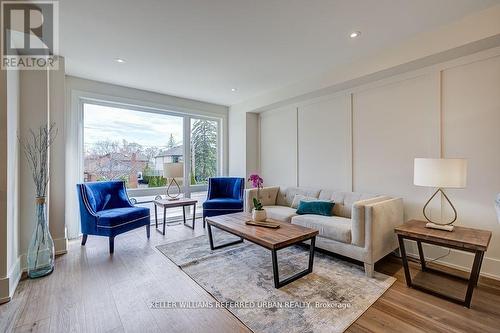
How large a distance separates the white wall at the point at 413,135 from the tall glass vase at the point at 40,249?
12.2 ft

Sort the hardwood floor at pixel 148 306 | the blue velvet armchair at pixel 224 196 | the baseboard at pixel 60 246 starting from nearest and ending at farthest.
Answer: the hardwood floor at pixel 148 306, the baseboard at pixel 60 246, the blue velvet armchair at pixel 224 196

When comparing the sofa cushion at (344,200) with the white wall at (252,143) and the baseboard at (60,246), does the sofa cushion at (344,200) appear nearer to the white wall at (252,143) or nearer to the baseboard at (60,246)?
the white wall at (252,143)

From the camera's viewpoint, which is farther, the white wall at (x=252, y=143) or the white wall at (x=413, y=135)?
the white wall at (x=252, y=143)

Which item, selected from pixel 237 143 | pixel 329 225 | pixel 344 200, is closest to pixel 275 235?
pixel 329 225

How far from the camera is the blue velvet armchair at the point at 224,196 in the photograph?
4.27 m

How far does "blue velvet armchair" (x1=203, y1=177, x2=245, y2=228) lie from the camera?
427 centimetres

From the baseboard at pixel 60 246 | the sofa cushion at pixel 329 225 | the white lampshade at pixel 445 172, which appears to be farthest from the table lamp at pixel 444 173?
the baseboard at pixel 60 246

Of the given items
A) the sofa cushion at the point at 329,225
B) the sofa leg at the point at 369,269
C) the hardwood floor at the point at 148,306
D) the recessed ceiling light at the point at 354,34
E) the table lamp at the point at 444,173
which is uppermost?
the recessed ceiling light at the point at 354,34

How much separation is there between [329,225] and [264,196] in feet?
4.96

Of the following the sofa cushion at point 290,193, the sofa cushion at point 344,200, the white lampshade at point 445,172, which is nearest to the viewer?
the white lampshade at point 445,172

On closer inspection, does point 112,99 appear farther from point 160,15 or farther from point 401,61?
point 401,61

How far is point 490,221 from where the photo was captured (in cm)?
246

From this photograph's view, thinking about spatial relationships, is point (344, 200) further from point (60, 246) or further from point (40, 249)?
point (60, 246)

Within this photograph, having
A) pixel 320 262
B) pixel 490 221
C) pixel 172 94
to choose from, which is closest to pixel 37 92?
pixel 172 94
